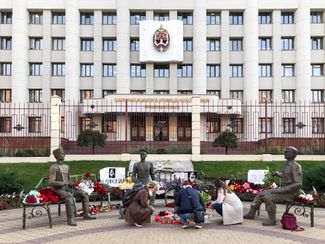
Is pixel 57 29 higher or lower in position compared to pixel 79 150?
higher

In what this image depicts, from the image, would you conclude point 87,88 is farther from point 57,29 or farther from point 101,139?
point 101,139

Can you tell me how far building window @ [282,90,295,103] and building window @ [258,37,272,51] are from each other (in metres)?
5.40

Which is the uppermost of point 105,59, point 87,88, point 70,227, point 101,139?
point 105,59

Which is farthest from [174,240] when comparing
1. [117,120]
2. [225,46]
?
[225,46]

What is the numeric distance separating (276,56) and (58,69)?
24861 millimetres

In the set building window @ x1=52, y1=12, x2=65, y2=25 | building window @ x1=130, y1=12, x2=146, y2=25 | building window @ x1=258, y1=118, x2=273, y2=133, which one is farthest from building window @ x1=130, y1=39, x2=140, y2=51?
building window @ x1=258, y1=118, x2=273, y2=133

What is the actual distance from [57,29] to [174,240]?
40324 millimetres

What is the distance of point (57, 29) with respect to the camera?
4466cm

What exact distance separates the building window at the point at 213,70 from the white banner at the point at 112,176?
105 ft

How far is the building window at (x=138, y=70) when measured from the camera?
4434cm

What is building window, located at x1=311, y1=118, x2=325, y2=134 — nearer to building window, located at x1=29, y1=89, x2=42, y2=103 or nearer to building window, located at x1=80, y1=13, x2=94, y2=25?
building window, located at x1=80, y1=13, x2=94, y2=25

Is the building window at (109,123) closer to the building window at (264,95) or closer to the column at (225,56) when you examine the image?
the column at (225,56)

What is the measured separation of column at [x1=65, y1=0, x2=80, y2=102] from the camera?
42.8 meters

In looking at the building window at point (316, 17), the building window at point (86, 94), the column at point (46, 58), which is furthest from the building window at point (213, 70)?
the column at point (46, 58)
